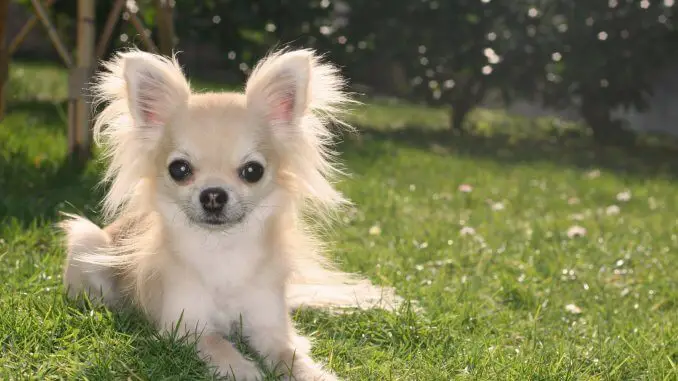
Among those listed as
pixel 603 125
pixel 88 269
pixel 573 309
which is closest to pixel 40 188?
pixel 88 269

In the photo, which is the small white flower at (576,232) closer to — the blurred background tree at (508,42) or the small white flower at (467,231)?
the small white flower at (467,231)

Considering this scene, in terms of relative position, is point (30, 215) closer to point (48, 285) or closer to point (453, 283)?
point (48, 285)

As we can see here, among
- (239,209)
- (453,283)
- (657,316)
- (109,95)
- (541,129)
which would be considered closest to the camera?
(239,209)

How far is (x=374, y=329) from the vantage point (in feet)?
11.4

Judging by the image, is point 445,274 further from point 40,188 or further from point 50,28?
point 50,28

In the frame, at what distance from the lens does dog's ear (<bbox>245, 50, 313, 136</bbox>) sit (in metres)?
2.99

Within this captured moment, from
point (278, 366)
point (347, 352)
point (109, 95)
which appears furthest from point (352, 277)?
point (109, 95)

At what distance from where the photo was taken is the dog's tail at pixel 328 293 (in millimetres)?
3611

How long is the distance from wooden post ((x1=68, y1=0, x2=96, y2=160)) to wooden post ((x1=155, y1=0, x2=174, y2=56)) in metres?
0.52

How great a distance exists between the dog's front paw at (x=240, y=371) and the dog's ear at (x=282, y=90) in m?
0.86

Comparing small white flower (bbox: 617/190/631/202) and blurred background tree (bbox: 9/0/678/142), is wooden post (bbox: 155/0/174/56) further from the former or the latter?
small white flower (bbox: 617/190/631/202)

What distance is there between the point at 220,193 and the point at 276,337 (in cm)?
62

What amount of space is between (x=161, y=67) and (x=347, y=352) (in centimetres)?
130

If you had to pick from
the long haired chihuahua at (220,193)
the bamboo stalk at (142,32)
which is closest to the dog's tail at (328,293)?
the long haired chihuahua at (220,193)
